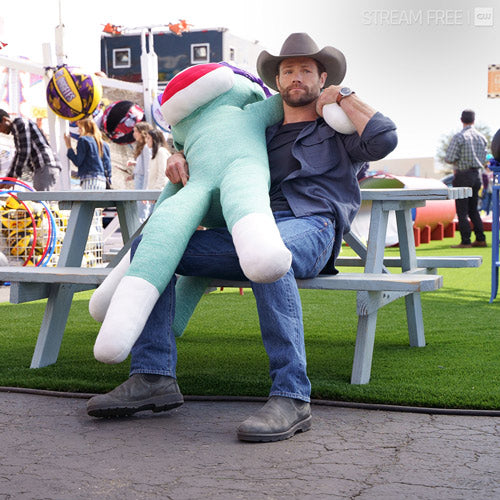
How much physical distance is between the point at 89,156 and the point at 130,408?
735cm

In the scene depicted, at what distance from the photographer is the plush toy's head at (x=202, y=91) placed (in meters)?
3.39

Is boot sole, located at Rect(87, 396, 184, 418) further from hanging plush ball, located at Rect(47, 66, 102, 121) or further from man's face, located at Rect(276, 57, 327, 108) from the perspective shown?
hanging plush ball, located at Rect(47, 66, 102, 121)

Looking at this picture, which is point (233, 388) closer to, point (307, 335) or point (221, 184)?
point (221, 184)

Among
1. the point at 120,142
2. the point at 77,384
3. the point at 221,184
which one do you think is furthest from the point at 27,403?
the point at 120,142

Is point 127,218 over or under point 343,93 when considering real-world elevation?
under

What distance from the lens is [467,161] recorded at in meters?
11.4

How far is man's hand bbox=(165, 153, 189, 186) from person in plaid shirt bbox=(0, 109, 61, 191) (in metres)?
5.77

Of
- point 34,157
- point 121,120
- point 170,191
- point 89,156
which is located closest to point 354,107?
point 170,191

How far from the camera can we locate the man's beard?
336 cm

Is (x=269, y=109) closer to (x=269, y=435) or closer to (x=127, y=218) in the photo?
(x=127, y=218)

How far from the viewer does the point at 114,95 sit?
1586 cm

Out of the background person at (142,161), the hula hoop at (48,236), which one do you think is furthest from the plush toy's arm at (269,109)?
the background person at (142,161)

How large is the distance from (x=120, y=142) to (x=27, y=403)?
10.9m

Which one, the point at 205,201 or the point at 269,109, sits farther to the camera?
the point at 269,109
